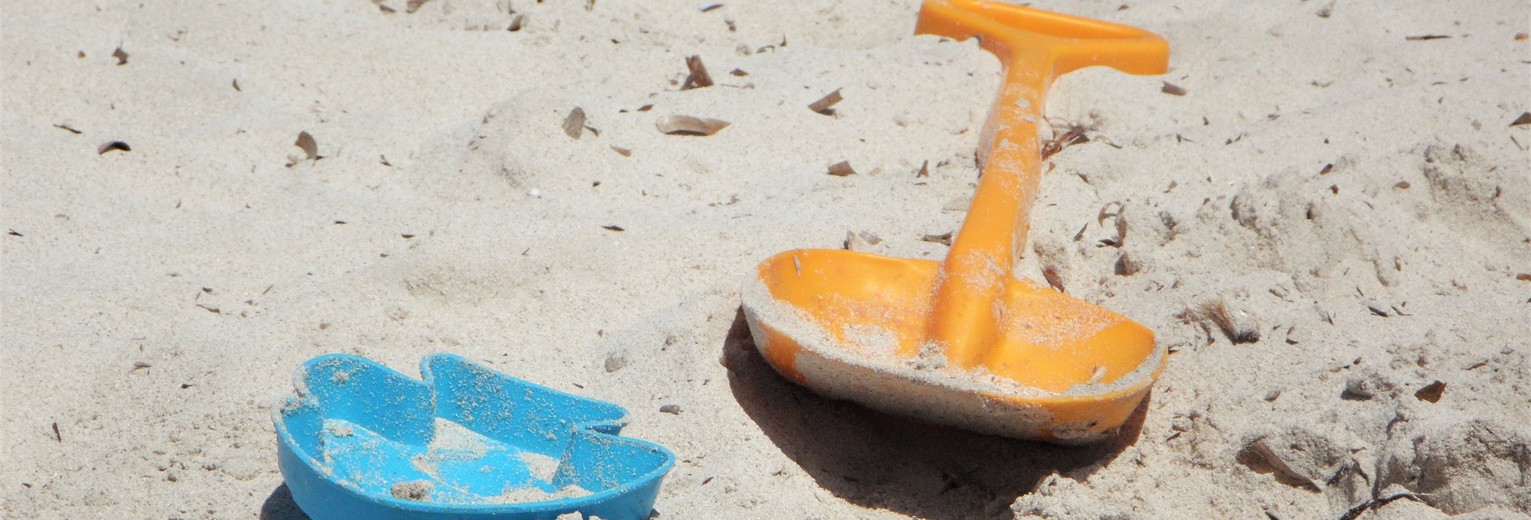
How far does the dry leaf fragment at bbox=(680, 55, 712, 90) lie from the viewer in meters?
2.77

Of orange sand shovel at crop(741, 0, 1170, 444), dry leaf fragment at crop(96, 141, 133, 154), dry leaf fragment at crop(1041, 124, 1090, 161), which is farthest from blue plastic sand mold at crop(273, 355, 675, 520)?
dry leaf fragment at crop(1041, 124, 1090, 161)

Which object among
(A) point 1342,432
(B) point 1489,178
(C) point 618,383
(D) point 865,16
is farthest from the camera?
(D) point 865,16

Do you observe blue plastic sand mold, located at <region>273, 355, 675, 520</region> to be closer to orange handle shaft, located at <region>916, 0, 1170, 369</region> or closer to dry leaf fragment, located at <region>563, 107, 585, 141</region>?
orange handle shaft, located at <region>916, 0, 1170, 369</region>

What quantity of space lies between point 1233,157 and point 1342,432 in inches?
35.2

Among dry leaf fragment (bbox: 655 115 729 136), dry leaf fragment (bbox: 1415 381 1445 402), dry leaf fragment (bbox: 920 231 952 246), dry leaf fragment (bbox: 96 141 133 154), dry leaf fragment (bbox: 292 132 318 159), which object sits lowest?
dry leaf fragment (bbox: 920 231 952 246)

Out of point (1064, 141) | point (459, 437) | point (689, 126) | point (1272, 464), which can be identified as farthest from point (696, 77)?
point (1272, 464)

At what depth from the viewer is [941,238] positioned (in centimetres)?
223

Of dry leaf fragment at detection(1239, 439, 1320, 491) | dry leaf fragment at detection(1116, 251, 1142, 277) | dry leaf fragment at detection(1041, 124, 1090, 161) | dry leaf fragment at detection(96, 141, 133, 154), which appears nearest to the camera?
dry leaf fragment at detection(1239, 439, 1320, 491)

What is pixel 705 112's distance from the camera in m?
2.64

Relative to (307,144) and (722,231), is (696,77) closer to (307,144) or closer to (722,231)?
(722,231)

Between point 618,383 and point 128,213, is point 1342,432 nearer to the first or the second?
point 618,383

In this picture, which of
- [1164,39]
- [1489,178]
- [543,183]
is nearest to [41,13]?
[543,183]

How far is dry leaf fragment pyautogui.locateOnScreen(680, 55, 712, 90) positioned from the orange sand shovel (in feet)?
2.36

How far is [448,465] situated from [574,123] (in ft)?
3.18
